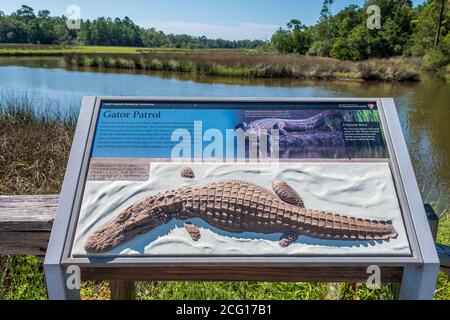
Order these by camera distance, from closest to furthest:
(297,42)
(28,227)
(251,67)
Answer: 1. (28,227)
2. (251,67)
3. (297,42)

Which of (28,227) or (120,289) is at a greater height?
(28,227)

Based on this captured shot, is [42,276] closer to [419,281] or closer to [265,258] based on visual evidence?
[265,258]

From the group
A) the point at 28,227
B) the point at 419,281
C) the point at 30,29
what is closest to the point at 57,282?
the point at 28,227

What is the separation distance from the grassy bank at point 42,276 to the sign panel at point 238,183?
0.73 metres

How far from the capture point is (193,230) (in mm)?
1316

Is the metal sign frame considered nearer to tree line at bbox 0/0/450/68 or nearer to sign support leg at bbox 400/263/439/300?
sign support leg at bbox 400/263/439/300

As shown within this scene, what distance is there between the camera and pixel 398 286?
1446 mm

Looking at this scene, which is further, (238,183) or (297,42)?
(297,42)

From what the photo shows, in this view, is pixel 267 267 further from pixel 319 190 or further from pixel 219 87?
pixel 219 87

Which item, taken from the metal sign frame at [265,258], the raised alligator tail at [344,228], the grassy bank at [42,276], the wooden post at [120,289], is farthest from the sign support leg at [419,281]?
the wooden post at [120,289]

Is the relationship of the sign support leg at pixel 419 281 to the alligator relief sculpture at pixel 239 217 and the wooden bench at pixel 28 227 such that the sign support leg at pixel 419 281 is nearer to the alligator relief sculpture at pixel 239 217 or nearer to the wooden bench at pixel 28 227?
the alligator relief sculpture at pixel 239 217

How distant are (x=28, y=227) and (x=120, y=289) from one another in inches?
17.3

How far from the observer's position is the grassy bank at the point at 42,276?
7.49 ft
